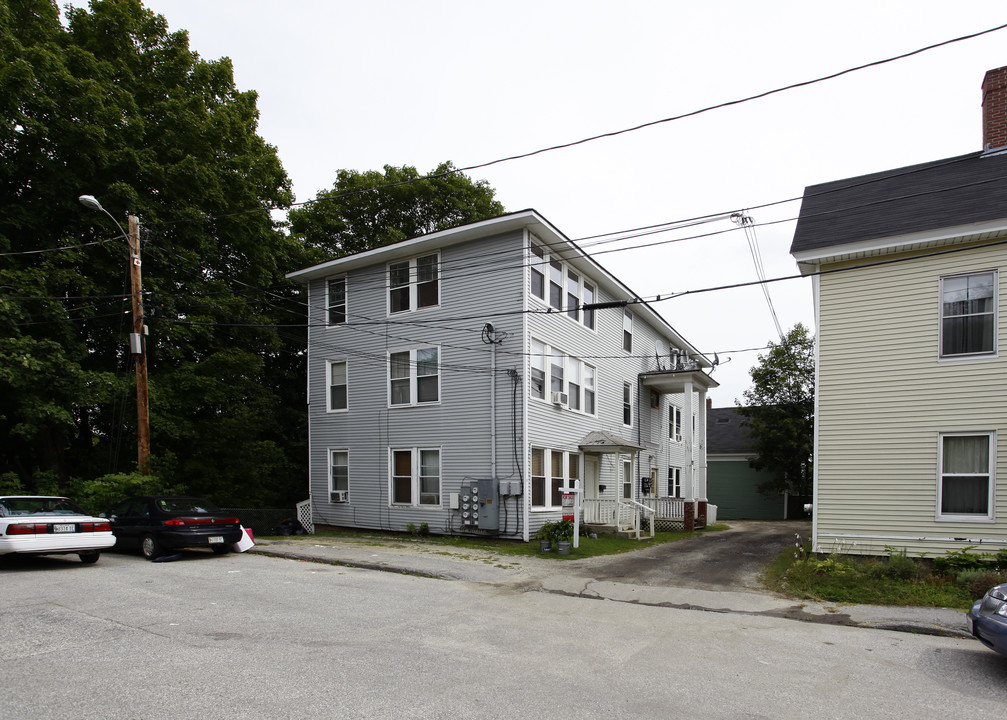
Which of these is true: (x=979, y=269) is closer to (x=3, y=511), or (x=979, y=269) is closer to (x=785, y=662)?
(x=785, y=662)

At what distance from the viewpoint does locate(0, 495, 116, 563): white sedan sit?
1182cm

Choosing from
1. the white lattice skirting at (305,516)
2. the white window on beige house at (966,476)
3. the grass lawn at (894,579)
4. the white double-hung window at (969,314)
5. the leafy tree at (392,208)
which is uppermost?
the leafy tree at (392,208)

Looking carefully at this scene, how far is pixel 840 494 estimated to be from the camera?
13766 millimetres

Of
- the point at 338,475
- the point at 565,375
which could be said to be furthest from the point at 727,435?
the point at 338,475

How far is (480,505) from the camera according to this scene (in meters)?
18.2

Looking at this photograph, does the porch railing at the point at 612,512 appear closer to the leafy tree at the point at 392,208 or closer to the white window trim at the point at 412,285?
the white window trim at the point at 412,285

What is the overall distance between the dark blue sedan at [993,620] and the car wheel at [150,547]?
13773mm

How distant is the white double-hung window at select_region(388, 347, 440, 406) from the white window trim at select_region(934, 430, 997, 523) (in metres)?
12.4

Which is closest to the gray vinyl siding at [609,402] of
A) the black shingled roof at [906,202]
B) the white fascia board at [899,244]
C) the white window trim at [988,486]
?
the white fascia board at [899,244]

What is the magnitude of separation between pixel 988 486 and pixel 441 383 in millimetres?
13126

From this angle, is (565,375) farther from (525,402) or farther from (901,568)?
(901,568)

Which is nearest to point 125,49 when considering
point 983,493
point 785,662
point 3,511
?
point 3,511

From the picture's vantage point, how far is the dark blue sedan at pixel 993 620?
22.1 feet

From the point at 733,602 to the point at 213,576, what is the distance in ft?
28.7
